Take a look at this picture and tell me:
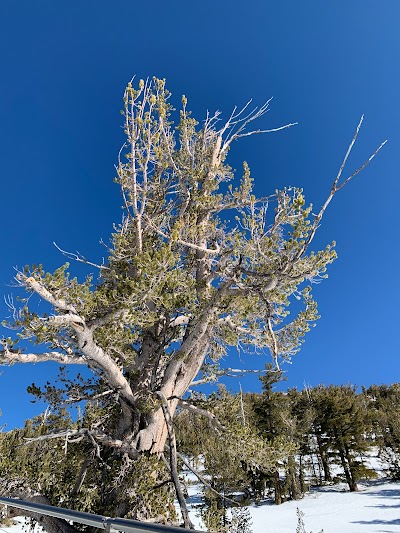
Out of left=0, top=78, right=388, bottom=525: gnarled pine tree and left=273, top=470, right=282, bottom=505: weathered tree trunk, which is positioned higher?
left=0, top=78, right=388, bottom=525: gnarled pine tree

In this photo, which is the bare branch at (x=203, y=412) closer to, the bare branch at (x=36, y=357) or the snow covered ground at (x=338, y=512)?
the bare branch at (x=36, y=357)

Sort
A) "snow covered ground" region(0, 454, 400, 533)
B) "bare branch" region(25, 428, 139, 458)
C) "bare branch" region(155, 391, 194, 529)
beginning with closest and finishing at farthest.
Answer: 1. "bare branch" region(155, 391, 194, 529)
2. "bare branch" region(25, 428, 139, 458)
3. "snow covered ground" region(0, 454, 400, 533)

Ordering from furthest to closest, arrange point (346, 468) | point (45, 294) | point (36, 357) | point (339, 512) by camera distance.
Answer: point (346, 468) < point (339, 512) < point (36, 357) < point (45, 294)

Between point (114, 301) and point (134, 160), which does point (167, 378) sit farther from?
point (134, 160)

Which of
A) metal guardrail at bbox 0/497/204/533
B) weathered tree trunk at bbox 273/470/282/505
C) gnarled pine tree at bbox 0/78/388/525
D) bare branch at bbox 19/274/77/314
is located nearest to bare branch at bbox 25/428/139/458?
gnarled pine tree at bbox 0/78/388/525

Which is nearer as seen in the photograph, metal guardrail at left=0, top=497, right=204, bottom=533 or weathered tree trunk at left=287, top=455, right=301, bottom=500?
metal guardrail at left=0, top=497, right=204, bottom=533

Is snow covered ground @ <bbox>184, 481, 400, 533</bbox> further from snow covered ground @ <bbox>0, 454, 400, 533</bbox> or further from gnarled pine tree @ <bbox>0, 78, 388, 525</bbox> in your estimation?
gnarled pine tree @ <bbox>0, 78, 388, 525</bbox>

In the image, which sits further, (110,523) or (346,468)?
(346,468)

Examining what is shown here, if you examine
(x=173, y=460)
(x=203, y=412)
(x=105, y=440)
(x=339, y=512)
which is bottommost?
(x=339, y=512)

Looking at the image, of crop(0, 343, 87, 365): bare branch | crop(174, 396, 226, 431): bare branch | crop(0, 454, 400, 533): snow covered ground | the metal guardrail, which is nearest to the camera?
the metal guardrail

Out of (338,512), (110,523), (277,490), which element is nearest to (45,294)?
(110,523)

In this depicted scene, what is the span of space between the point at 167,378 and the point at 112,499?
2160mm

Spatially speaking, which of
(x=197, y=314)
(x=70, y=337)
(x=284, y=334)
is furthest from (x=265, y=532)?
(x=70, y=337)

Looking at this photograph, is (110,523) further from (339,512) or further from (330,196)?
(339,512)
